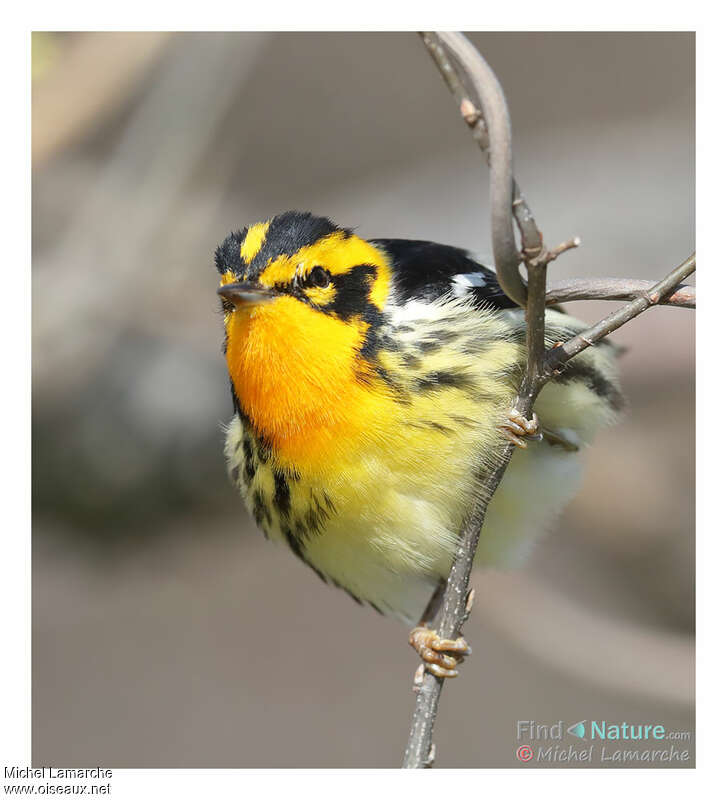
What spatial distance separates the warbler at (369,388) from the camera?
2459mm

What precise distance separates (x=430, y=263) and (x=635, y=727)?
158 cm

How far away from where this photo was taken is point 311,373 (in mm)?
2471

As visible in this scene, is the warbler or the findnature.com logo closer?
the warbler

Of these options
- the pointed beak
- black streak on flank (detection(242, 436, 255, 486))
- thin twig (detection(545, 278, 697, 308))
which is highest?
the pointed beak

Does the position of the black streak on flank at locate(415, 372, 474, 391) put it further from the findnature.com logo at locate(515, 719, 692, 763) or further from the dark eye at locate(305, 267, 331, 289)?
the findnature.com logo at locate(515, 719, 692, 763)

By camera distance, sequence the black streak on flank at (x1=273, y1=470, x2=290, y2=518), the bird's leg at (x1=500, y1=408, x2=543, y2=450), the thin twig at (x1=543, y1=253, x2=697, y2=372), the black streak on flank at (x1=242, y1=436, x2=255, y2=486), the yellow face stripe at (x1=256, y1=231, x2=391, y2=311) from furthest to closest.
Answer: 1. the black streak on flank at (x1=242, y1=436, x2=255, y2=486)
2. the black streak on flank at (x1=273, y1=470, x2=290, y2=518)
3. the yellow face stripe at (x1=256, y1=231, x2=391, y2=311)
4. the bird's leg at (x1=500, y1=408, x2=543, y2=450)
5. the thin twig at (x1=543, y1=253, x2=697, y2=372)

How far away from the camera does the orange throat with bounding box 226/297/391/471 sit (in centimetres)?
245

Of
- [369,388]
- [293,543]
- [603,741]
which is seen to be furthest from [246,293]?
[603,741]

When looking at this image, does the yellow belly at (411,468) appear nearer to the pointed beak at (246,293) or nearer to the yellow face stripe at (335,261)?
the yellow face stripe at (335,261)

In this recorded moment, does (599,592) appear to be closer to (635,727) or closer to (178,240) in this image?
(635,727)

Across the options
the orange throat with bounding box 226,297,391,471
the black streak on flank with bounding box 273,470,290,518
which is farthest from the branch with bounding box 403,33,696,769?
the black streak on flank with bounding box 273,470,290,518

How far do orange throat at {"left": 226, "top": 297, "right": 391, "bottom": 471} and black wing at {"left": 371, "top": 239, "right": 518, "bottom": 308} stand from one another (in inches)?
9.3

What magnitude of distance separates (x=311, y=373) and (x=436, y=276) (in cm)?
52
